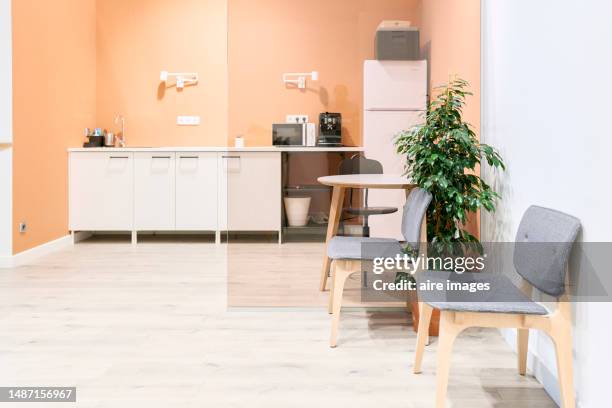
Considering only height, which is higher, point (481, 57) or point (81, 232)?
point (481, 57)

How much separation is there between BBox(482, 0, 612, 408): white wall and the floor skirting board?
352 centimetres

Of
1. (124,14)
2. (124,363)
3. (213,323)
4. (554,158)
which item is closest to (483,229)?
(554,158)

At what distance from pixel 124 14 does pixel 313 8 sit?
10.8 ft

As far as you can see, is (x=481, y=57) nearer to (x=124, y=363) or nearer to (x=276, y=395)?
(x=276, y=395)

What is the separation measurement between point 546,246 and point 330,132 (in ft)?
5.14

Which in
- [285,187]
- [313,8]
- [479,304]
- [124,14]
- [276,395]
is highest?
[124,14]

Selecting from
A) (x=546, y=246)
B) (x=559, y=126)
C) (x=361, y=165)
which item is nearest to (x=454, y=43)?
(x=361, y=165)

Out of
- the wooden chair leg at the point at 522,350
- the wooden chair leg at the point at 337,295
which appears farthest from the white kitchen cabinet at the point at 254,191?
the wooden chair leg at the point at 522,350

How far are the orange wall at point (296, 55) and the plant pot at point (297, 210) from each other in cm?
44

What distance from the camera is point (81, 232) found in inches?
224

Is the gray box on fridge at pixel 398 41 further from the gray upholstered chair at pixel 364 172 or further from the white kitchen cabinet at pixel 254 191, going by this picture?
the white kitchen cabinet at pixel 254 191

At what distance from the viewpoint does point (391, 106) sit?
11.0 ft

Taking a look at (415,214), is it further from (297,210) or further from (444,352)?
(297,210)

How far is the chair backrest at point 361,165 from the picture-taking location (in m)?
3.31
